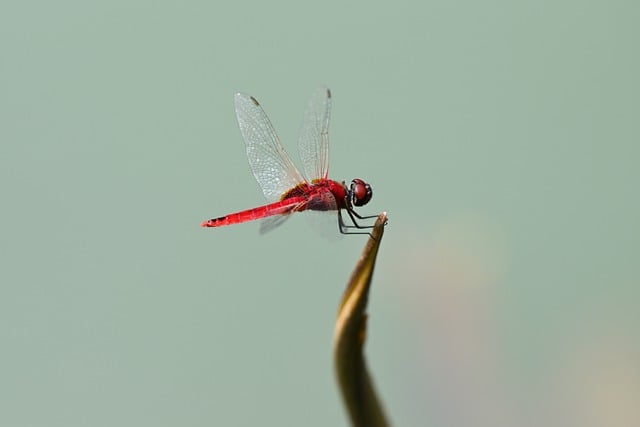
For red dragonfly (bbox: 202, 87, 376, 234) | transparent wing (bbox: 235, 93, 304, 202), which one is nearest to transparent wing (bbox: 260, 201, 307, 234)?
red dragonfly (bbox: 202, 87, 376, 234)

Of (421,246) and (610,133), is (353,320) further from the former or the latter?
(610,133)

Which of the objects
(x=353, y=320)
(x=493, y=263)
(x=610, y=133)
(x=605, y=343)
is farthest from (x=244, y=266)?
(x=353, y=320)

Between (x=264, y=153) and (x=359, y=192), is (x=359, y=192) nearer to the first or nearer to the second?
(x=359, y=192)

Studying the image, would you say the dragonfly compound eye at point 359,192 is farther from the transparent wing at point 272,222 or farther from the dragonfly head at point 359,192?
the transparent wing at point 272,222

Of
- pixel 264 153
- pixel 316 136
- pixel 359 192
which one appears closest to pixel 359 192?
pixel 359 192

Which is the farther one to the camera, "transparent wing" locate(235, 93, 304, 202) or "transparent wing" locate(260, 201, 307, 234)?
"transparent wing" locate(235, 93, 304, 202)

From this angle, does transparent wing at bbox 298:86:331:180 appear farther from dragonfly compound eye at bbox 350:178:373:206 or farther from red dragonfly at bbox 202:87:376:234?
A: dragonfly compound eye at bbox 350:178:373:206
